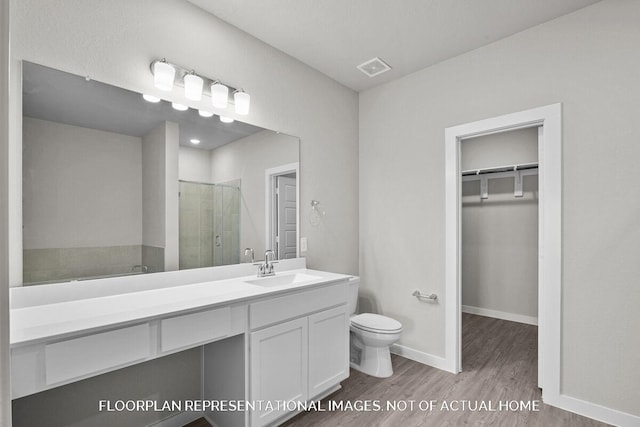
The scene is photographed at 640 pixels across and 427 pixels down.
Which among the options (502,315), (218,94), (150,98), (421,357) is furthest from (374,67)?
(502,315)

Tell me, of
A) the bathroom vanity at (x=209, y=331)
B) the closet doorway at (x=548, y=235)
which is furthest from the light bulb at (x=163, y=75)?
the closet doorway at (x=548, y=235)

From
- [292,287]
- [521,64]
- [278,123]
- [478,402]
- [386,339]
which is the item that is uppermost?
[521,64]

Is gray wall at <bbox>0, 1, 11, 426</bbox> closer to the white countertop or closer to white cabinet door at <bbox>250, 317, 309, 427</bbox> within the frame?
the white countertop

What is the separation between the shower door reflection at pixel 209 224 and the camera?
197 cm

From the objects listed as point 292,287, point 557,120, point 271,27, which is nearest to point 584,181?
point 557,120

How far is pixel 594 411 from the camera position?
1996mm

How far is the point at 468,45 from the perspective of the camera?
2.49 m

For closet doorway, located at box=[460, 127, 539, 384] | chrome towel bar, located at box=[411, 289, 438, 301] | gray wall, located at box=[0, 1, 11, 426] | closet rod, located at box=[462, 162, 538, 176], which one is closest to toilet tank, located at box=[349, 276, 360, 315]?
chrome towel bar, located at box=[411, 289, 438, 301]

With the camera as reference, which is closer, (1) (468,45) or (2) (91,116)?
(2) (91,116)

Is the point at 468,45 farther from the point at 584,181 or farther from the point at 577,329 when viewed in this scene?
the point at 577,329

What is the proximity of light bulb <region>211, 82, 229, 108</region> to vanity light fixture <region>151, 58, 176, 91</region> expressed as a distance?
0.26 meters

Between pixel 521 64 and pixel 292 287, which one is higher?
pixel 521 64

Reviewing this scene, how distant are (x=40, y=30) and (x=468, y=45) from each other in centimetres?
270

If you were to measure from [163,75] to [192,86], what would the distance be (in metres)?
0.17
